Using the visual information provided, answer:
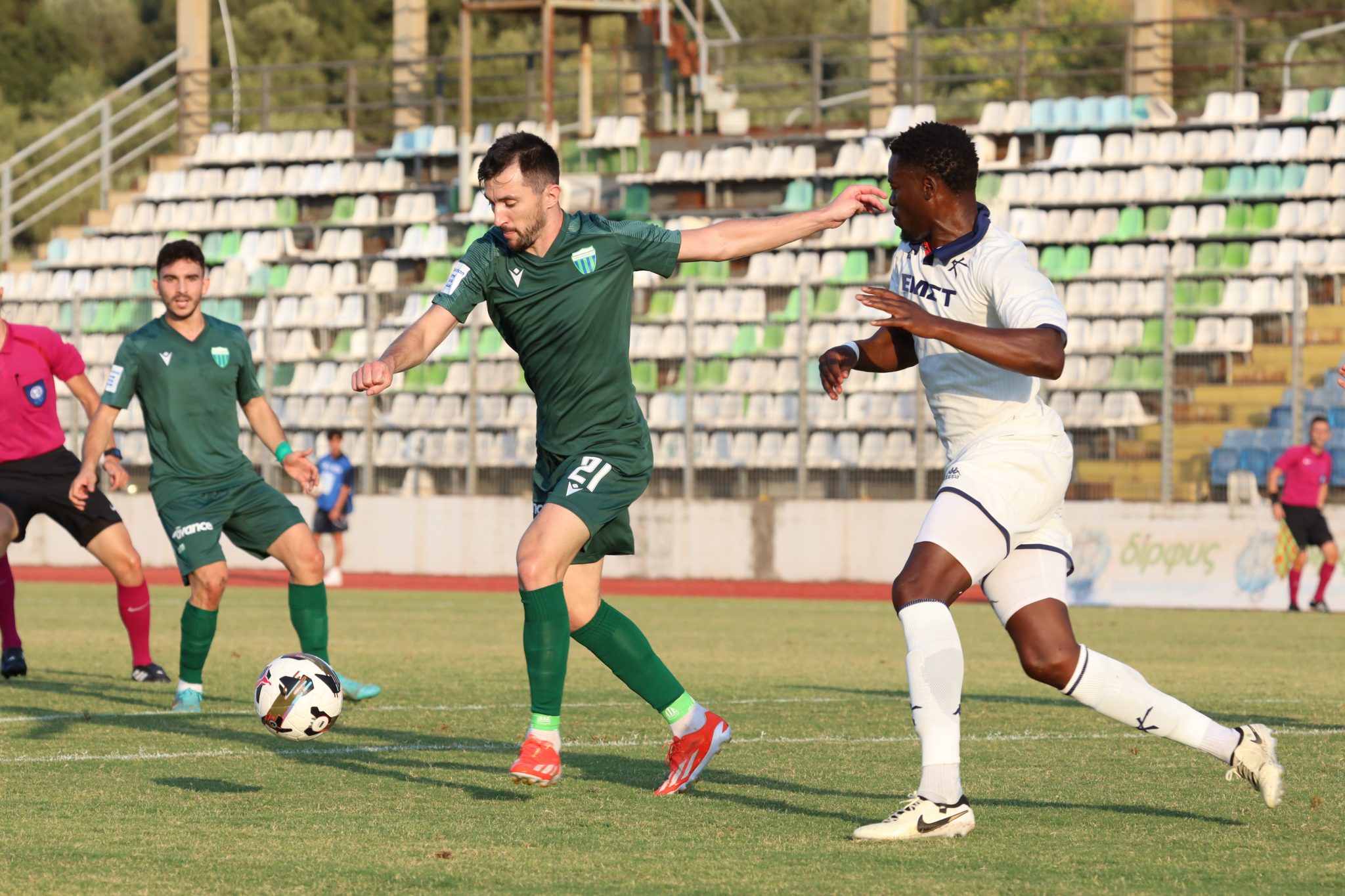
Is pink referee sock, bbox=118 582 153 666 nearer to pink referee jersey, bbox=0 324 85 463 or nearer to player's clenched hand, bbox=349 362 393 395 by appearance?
pink referee jersey, bbox=0 324 85 463

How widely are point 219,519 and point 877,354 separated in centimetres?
421

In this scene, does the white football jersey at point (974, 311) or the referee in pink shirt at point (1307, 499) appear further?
the referee in pink shirt at point (1307, 499)

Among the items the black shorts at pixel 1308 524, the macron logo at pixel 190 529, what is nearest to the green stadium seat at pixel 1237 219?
the black shorts at pixel 1308 524

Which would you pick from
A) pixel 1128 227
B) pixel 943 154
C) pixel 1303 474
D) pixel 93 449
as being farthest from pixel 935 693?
pixel 1128 227

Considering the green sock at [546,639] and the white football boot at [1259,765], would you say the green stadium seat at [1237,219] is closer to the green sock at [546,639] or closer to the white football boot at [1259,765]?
→ the white football boot at [1259,765]

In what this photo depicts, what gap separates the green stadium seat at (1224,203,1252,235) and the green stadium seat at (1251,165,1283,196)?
0.29 meters

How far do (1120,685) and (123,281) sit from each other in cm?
2763

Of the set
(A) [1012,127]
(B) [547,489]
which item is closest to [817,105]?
(A) [1012,127]

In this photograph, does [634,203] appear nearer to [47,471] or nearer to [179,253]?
[47,471]

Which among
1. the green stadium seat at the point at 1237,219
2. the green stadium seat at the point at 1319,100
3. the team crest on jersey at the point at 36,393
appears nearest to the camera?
the team crest on jersey at the point at 36,393

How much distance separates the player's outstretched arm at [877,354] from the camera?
5.94 m

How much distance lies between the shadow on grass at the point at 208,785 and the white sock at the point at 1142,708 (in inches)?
115

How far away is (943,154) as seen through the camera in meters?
5.61

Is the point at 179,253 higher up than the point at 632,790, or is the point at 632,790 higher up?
the point at 179,253
